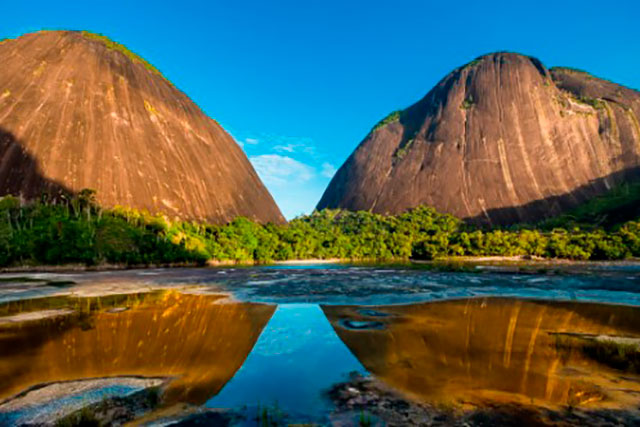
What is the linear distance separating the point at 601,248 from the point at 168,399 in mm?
70339

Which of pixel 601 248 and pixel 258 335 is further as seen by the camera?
pixel 601 248

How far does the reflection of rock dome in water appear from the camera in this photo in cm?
619

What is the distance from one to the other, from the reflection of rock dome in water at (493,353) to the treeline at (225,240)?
3952 cm

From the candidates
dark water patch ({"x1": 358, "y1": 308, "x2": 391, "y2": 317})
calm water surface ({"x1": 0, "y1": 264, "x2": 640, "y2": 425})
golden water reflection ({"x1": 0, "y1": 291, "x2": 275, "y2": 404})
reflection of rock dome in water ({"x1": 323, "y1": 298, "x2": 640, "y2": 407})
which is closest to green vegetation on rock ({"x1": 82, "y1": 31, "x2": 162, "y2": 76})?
calm water surface ({"x1": 0, "y1": 264, "x2": 640, "y2": 425})

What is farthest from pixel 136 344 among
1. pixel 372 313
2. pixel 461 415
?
pixel 372 313

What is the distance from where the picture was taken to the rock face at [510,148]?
99.7 m

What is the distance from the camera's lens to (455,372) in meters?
7.24

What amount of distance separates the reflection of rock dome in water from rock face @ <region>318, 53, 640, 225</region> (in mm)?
90642

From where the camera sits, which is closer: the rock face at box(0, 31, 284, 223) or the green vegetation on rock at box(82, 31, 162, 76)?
the rock face at box(0, 31, 284, 223)

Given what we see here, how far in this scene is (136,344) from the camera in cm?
927

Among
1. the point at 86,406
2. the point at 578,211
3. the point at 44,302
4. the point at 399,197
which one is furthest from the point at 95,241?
the point at 578,211

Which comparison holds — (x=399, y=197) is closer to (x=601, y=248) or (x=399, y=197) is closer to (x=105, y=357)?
(x=601, y=248)

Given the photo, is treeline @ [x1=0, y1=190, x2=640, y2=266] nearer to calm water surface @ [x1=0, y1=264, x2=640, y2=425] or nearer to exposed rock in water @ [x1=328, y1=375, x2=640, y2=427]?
calm water surface @ [x1=0, y1=264, x2=640, y2=425]

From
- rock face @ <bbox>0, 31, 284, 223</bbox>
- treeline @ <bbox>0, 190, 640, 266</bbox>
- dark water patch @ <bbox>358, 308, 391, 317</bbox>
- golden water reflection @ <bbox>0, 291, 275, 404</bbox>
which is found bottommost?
golden water reflection @ <bbox>0, 291, 275, 404</bbox>
